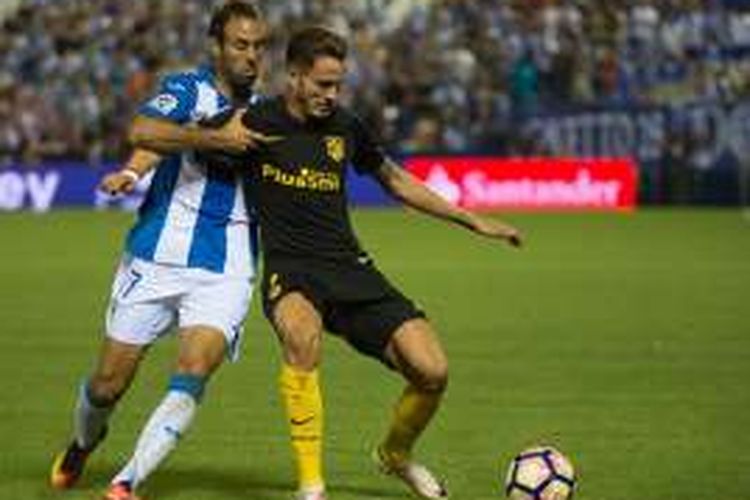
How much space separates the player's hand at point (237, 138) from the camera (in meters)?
8.30

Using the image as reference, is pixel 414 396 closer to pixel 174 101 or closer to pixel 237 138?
pixel 237 138

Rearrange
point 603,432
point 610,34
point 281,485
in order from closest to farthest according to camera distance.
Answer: point 281,485, point 603,432, point 610,34

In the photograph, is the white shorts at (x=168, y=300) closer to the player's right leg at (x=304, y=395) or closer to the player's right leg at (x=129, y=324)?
the player's right leg at (x=129, y=324)

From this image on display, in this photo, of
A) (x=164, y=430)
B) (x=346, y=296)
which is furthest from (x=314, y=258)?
(x=164, y=430)

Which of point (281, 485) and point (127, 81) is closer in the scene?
point (281, 485)

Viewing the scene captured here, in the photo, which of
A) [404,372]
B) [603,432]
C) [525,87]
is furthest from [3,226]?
[404,372]

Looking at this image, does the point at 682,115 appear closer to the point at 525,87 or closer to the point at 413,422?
the point at 525,87

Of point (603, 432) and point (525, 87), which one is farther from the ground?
point (603, 432)

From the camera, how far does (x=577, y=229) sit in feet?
94.6

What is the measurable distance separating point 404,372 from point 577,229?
20.3 metres

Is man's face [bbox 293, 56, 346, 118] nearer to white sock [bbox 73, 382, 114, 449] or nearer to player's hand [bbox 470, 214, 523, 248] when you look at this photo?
player's hand [bbox 470, 214, 523, 248]

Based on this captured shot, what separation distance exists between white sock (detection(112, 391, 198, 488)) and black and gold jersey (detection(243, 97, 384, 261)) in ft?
2.69

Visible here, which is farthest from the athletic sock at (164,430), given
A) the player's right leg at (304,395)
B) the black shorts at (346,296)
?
the black shorts at (346,296)

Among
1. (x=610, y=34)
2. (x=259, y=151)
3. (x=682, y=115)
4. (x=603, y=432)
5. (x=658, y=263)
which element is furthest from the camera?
(x=610, y=34)
